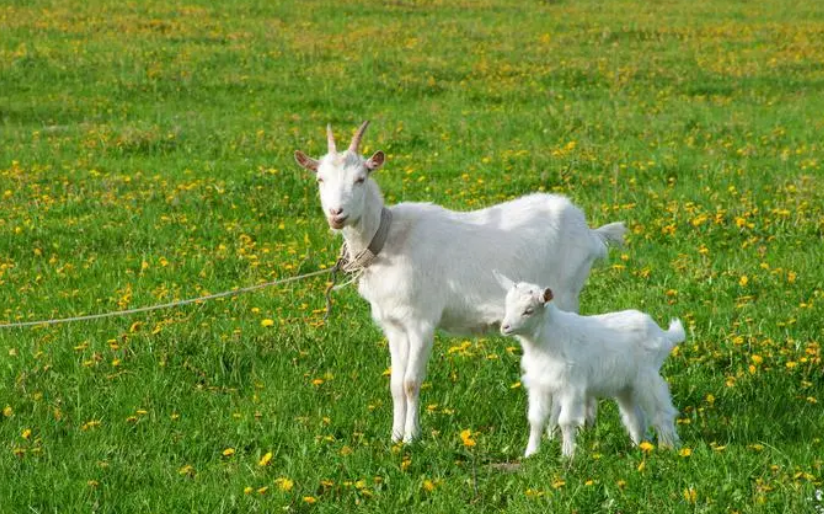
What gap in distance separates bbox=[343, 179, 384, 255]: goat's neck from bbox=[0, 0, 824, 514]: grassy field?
3.42ft

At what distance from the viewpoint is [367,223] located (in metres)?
6.79

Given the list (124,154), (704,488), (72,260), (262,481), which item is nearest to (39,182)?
(124,154)

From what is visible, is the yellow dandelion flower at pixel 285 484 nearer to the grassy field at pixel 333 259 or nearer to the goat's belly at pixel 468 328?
the grassy field at pixel 333 259

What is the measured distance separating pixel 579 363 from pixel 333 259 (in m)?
4.87

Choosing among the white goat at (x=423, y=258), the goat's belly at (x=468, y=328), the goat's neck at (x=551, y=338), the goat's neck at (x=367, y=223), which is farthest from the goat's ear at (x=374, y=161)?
the goat's neck at (x=551, y=338)

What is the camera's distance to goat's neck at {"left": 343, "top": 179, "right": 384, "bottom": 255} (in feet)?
22.2

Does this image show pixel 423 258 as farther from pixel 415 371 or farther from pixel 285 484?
pixel 285 484

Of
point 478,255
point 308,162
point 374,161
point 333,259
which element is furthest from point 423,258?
point 333,259

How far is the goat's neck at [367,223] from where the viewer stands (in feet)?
22.2

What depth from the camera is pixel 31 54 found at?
900 inches

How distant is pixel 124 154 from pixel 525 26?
1553cm

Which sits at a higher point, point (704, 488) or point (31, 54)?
point (704, 488)

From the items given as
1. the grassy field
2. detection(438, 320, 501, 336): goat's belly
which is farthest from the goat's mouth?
the grassy field

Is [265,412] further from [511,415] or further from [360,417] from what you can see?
[511,415]
